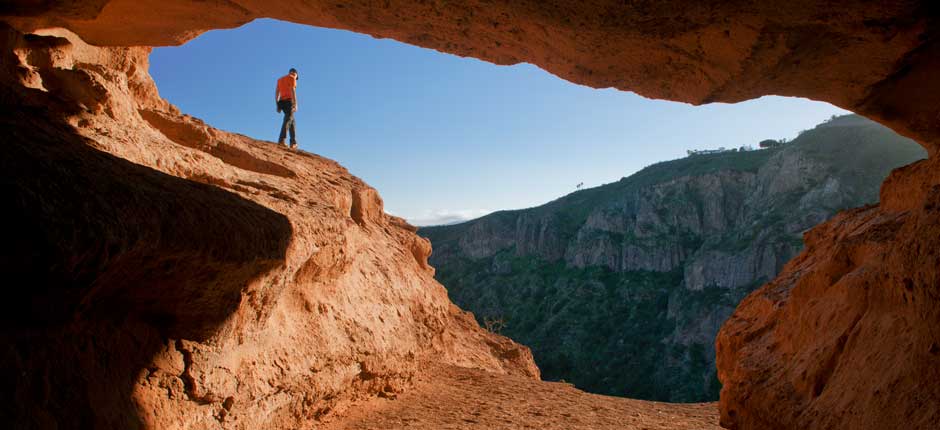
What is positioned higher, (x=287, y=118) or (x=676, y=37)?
(x=287, y=118)

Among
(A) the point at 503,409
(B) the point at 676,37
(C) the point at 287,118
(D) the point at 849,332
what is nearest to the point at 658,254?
(C) the point at 287,118

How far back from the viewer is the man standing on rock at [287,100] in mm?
10109

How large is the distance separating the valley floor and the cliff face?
0.32 meters

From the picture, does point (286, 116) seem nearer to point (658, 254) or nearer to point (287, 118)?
point (287, 118)

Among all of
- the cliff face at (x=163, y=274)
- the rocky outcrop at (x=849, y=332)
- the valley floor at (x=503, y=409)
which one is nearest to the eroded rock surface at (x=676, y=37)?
the rocky outcrop at (x=849, y=332)

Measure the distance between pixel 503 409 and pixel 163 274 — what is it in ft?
14.5

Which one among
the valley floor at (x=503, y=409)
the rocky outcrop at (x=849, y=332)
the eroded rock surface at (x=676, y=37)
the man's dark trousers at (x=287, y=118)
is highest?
the man's dark trousers at (x=287, y=118)

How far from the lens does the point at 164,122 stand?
6586 mm

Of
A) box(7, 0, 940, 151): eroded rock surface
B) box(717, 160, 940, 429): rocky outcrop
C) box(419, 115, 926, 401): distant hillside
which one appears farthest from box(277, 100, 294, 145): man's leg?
box(419, 115, 926, 401): distant hillside

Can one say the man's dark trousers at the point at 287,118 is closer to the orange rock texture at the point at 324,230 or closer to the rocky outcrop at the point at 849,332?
the orange rock texture at the point at 324,230

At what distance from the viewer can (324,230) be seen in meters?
5.31

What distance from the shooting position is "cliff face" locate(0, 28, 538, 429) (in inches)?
93.0

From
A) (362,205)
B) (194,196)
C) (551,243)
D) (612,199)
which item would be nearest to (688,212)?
(612,199)

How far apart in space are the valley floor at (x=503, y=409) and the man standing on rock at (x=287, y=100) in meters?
5.41
